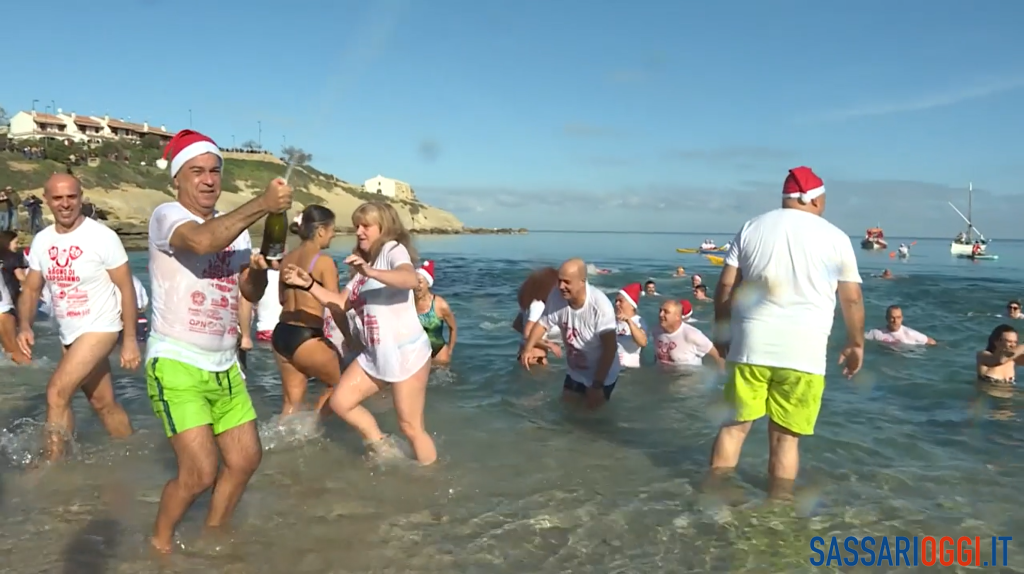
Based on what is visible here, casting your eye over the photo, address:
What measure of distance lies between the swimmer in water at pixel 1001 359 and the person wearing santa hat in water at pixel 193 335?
8.73 meters

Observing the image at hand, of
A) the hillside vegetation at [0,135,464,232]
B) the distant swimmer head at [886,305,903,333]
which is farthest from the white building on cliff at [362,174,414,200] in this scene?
the distant swimmer head at [886,305,903,333]

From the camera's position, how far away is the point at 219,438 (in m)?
3.54

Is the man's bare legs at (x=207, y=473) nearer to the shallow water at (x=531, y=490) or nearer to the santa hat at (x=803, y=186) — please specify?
the shallow water at (x=531, y=490)

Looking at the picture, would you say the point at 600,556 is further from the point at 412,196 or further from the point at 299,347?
the point at 412,196

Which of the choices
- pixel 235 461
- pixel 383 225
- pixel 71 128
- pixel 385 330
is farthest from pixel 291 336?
pixel 71 128

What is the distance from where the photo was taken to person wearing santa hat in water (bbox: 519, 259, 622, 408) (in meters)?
6.30

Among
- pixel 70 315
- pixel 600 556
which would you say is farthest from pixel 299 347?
pixel 600 556

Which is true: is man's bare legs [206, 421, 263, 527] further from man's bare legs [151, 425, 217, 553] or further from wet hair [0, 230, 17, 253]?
wet hair [0, 230, 17, 253]

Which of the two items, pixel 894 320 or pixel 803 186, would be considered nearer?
pixel 803 186

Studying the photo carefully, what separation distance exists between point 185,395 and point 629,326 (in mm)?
5488

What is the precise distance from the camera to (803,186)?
4324 millimetres

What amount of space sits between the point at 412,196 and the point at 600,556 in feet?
453

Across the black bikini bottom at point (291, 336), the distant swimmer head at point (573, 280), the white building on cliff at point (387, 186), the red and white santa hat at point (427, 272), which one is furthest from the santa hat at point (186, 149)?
the white building on cliff at point (387, 186)

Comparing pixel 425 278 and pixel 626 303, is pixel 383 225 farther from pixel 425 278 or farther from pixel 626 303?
pixel 626 303
